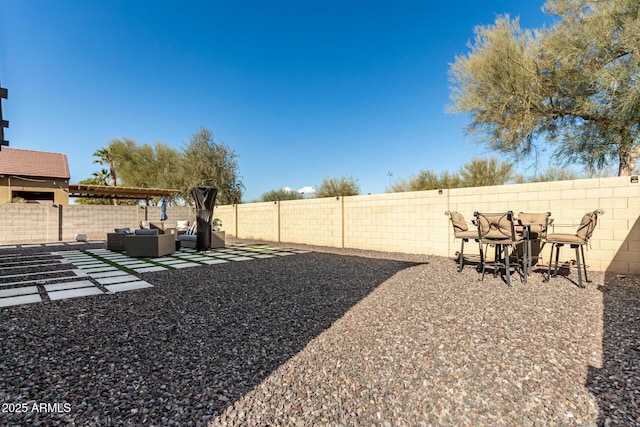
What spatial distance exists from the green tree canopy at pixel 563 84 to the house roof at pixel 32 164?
63.5ft

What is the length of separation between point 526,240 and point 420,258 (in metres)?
2.81

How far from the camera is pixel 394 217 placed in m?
8.36

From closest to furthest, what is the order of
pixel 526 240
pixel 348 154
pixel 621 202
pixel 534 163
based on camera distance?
pixel 526 240
pixel 621 202
pixel 534 163
pixel 348 154

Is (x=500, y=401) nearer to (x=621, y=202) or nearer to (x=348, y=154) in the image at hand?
(x=621, y=202)

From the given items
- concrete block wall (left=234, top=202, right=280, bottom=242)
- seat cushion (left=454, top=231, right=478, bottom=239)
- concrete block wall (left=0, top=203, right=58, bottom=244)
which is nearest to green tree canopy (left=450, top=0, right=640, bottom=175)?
seat cushion (left=454, top=231, right=478, bottom=239)

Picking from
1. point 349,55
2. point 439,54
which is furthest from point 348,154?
point 439,54

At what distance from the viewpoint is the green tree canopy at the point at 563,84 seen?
6297 millimetres

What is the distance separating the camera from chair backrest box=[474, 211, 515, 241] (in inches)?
172

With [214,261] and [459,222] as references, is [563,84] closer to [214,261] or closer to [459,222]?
[459,222]

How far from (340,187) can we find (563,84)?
13.8 m

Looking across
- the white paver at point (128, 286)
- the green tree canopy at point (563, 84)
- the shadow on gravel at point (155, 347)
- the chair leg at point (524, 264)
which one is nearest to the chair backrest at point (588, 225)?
the chair leg at point (524, 264)

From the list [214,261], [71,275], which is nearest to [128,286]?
[71,275]

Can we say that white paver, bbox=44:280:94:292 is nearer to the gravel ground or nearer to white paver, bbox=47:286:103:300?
white paver, bbox=47:286:103:300

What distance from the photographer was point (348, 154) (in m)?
19.0
